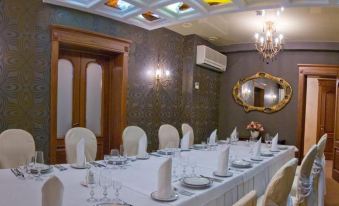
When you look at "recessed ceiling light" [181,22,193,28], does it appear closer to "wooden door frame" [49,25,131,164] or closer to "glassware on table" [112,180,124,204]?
"wooden door frame" [49,25,131,164]

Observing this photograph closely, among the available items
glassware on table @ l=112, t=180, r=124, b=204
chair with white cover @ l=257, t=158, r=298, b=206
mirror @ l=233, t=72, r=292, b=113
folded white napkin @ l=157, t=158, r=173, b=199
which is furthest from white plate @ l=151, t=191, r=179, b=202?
mirror @ l=233, t=72, r=292, b=113

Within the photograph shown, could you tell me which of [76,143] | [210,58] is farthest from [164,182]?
[210,58]

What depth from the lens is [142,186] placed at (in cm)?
183

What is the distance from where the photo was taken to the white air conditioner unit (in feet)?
→ 17.1

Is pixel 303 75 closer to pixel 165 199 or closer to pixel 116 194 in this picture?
pixel 165 199

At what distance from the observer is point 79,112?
13.1 ft

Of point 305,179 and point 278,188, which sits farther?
point 305,179

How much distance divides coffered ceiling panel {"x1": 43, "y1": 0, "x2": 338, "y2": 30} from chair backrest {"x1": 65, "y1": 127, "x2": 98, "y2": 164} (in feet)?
5.08

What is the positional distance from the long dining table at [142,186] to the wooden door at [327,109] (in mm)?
5920

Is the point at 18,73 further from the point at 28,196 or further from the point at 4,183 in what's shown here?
the point at 28,196

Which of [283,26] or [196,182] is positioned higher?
[283,26]

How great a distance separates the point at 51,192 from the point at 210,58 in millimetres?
4507

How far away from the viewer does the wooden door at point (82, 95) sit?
12.4 feet

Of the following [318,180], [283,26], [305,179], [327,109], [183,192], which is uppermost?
[283,26]
